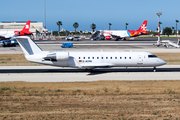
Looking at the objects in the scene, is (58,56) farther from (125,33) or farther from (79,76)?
(125,33)

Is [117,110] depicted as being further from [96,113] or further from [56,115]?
[56,115]

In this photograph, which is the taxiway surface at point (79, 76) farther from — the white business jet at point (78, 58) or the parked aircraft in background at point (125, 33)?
the parked aircraft in background at point (125, 33)

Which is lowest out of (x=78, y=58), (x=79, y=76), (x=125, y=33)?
(x=79, y=76)

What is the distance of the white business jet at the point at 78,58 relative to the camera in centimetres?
3266

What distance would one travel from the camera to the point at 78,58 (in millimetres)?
33031

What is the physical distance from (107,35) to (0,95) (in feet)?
342

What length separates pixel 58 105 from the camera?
1764 centimetres

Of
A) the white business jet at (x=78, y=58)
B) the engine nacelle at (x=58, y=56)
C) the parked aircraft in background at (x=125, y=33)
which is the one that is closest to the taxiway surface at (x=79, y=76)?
the white business jet at (x=78, y=58)

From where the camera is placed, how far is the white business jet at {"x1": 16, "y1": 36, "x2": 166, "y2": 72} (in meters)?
32.7

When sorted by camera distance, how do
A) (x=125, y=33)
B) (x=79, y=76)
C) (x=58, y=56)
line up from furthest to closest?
(x=125, y=33)
(x=58, y=56)
(x=79, y=76)

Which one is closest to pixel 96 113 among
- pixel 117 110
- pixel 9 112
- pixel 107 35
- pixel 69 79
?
pixel 117 110

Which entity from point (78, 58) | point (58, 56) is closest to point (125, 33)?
point (78, 58)

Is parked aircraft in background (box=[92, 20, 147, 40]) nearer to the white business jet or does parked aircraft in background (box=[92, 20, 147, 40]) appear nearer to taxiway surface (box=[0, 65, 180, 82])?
the white business jet

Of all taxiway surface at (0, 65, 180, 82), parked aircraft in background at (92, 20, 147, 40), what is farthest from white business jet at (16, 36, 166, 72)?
parked aircraft in background at (92, 20, 147, 40)
